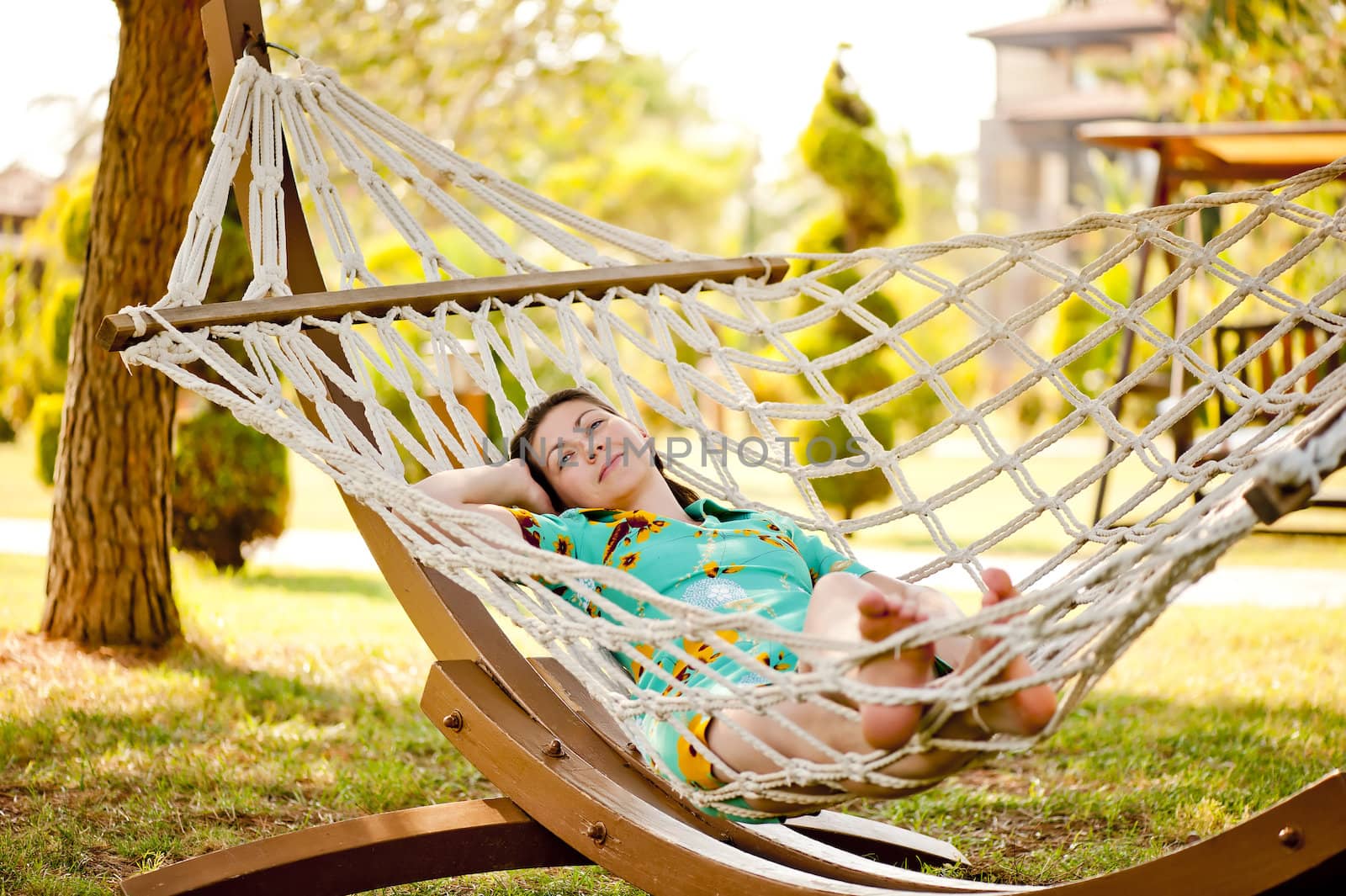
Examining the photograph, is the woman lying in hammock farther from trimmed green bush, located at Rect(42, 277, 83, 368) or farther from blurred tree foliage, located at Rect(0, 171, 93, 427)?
trimmed green bush, located at Rect(42, 277, 83, 368)

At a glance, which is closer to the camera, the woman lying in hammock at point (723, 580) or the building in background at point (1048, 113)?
the woman lying in hammock at point (723, 580)

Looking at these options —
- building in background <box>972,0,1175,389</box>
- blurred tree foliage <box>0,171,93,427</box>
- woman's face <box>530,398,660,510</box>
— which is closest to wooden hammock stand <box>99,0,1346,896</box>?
woman's face <box>530,398,660,510</box>

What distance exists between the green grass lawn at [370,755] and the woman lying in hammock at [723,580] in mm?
467

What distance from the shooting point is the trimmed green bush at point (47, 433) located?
4582mm

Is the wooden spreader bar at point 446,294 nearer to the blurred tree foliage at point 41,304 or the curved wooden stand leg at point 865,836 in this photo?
the curved wooden stand leg at point 865,836

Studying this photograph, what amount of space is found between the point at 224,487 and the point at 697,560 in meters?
2.66

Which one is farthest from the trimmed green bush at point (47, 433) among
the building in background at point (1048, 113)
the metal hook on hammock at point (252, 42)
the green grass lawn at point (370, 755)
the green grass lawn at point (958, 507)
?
the building in background at point (1048, 113)

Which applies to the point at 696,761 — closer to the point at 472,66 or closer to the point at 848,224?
the point at 848,224

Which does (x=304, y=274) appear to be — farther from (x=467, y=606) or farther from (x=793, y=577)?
(x=793, y=577)

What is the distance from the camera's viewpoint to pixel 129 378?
107 inches

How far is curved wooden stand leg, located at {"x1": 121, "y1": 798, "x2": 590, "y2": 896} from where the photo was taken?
147 centimetres

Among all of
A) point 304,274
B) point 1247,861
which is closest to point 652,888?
point 1247,861

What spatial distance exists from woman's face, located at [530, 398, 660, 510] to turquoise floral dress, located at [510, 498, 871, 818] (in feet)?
0.11

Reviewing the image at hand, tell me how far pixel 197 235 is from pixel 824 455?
3.79 metres
